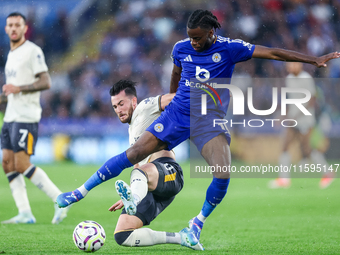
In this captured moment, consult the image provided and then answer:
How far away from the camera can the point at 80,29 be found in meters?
17.8

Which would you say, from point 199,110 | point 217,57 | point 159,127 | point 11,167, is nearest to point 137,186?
point 159,127

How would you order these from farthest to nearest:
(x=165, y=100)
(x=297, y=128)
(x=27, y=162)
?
(x=297, y=128) < (x=27, y=162) < (x=165, y=100)

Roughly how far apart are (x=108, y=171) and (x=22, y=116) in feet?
8.49

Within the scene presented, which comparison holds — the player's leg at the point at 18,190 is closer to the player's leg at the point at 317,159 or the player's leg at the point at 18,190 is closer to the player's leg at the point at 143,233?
the player's leg at the point at 143,233

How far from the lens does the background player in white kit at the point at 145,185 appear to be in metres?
Result: 3.94

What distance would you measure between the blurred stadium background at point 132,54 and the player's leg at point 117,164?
8.70 metres

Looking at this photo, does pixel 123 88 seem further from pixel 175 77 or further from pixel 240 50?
pixel 240 50

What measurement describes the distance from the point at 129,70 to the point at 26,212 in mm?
9986

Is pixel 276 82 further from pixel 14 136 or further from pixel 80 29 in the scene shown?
pixel 14 136

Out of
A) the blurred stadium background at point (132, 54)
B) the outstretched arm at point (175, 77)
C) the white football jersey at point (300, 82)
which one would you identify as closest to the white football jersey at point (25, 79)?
the outstretched arm at point (175, 77)

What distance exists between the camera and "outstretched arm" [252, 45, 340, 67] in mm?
3918

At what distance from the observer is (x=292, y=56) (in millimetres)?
3986

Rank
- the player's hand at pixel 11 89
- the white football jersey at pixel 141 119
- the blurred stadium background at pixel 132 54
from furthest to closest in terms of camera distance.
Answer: the blurred stadium background at pixel 132 54, the player's hand at pixel 11 89, the white football jersey at pixel 141 119

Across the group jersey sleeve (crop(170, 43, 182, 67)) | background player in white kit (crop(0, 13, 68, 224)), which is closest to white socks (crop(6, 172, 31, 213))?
background player in white kit (crop(0, 13, 68, 224))
